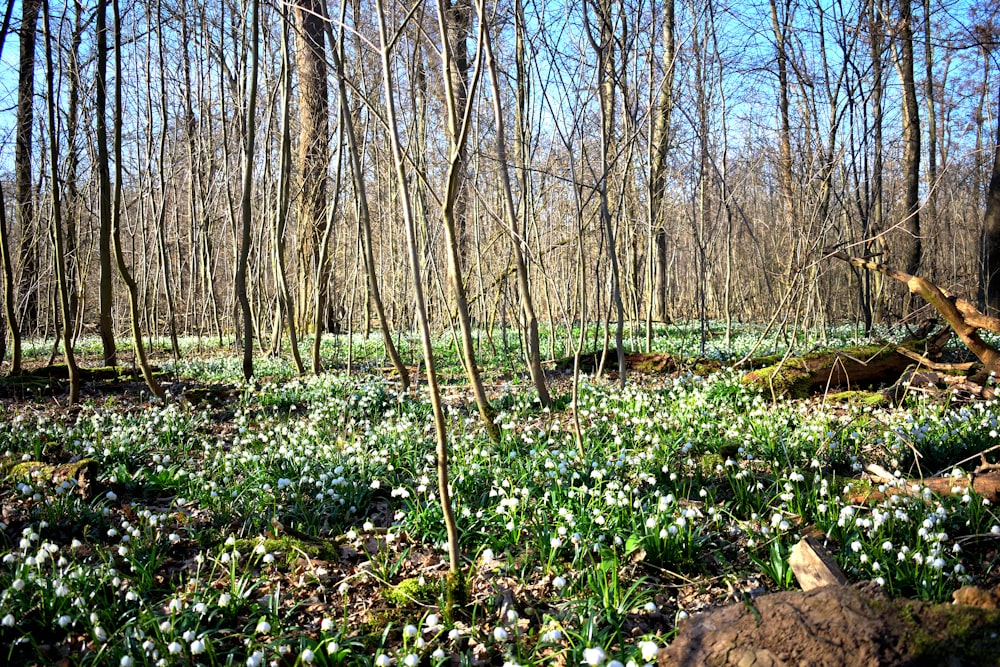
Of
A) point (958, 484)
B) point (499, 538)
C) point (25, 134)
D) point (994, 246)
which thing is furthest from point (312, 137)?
point (994, 246)

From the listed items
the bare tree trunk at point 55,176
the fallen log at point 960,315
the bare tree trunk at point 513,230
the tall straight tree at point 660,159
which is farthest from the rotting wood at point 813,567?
the bare tree trunk at point 55,176

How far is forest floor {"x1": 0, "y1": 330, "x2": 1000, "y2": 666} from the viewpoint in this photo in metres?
2.27

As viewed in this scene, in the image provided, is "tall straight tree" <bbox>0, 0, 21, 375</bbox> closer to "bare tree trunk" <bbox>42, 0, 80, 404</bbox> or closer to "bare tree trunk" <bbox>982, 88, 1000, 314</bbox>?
"bare tree trunk" <bbox>42, 0, 80, 404</bbox>

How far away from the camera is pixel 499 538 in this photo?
3174 millimetres

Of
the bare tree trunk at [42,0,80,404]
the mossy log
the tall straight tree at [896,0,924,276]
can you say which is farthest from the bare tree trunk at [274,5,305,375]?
the tall straight tree at [896,0,924,276]

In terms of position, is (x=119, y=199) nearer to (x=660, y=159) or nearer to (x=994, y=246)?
(x=660, y=159)

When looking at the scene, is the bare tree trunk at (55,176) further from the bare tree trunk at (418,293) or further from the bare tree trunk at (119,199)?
the bare tree trunk at (418,293)

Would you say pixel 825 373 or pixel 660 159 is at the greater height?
pixel 660 159

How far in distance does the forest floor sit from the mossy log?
0.87 metres

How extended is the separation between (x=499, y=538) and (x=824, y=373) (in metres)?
4.45

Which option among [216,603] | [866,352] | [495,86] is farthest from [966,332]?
[216,603]

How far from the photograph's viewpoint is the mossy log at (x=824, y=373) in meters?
6.13

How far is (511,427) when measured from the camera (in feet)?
15.6

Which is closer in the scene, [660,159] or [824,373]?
[824,373]
